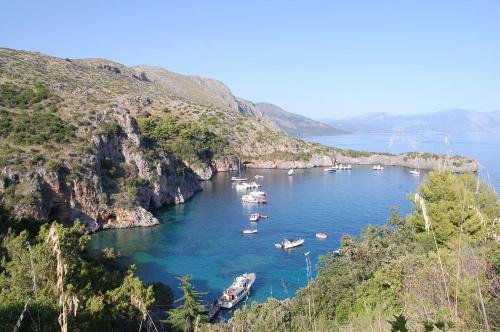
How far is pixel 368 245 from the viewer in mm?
20938

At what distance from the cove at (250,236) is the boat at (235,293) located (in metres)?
0.80

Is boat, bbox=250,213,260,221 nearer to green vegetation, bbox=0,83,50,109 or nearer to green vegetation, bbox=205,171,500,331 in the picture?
green vegetation, bbox=205,171,500,331

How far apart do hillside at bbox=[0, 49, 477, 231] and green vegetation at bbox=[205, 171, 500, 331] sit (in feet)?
12.0

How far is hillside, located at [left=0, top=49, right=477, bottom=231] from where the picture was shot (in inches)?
1574

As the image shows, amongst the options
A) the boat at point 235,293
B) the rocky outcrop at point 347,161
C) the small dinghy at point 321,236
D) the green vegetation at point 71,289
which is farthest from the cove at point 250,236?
the rocky outcrop at point 347,161

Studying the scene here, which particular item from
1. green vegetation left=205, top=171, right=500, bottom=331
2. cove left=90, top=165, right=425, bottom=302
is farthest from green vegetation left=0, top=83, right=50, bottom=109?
green vegetation left=205, top=171, right=500, bottom=331

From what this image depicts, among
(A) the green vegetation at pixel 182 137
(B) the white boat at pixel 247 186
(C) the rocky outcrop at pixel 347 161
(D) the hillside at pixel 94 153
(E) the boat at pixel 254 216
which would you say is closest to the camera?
(D) the hillside at pixel 94 153

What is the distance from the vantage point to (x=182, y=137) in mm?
87688

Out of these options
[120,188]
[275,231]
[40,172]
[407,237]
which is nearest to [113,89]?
[120,188]

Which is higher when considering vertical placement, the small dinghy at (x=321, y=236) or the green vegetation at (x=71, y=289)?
the green vegetation at (x=71, y=289)

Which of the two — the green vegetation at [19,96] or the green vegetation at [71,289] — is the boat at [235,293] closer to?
the green vegetation at [71,289]

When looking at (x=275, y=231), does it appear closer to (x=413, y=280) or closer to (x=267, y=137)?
(x=413, y=280)

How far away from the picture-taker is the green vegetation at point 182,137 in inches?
3219

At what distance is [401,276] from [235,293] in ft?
47.7
